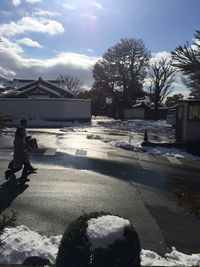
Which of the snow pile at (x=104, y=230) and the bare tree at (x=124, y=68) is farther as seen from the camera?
the bare tree at (x=124, y=68)

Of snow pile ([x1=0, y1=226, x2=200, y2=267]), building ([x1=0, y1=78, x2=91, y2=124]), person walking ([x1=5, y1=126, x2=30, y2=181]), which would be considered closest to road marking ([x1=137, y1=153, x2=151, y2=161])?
person walking ([x1=5, y1=126, x2=30, y2=181])

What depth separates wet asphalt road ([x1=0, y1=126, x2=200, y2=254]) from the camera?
8195mm

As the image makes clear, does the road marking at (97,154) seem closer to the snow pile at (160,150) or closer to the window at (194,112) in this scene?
the snow pile at (160,150)

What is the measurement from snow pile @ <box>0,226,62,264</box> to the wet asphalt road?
717 mm

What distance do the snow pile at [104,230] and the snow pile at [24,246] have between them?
1.41 m

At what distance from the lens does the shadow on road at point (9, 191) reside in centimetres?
976

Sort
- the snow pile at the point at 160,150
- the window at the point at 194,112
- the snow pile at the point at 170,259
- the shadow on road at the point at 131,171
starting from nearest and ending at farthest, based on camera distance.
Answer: the snow pile at the point at 170,259, the shadow on road at the point at 131,171, the snow pile at the point at 160,150, the window at the point at 194,112

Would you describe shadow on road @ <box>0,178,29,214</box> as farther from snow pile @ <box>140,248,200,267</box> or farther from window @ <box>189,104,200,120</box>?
window @ <box>189,104,200,120</box>

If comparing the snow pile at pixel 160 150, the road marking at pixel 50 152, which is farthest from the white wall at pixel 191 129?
the road marking at pixel 50 152

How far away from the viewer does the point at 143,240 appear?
7.57 metres

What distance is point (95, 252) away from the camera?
15.0ft

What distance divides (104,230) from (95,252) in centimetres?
28

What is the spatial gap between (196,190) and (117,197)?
2826mm

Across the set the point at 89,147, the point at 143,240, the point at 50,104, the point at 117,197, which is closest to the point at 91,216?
the point at 143,240
